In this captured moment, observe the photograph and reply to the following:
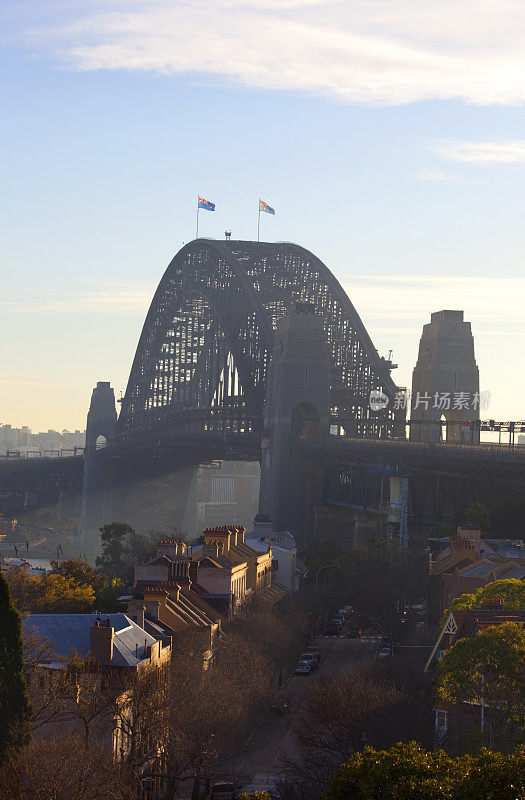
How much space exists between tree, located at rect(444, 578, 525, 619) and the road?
5862mm

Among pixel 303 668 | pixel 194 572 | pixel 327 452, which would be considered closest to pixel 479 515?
pixel 194 572

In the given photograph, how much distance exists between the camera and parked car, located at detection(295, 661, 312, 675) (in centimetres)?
6138

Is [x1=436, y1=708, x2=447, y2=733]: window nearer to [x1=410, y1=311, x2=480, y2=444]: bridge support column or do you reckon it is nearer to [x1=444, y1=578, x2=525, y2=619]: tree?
[x1=444, y1=578, x2=525, y2=619]: tree

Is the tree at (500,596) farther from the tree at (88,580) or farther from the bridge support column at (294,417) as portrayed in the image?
the bridge support column at (294,417)

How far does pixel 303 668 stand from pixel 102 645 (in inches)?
752

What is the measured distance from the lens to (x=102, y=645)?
44344 mm

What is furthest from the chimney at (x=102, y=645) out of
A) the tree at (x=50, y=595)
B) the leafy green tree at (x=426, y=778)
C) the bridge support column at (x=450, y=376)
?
the bridge support column at (x=450, y=376)

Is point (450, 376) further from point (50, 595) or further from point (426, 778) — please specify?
point (426, 778)

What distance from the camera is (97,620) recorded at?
4769cm

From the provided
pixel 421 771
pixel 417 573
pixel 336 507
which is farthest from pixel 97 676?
pixel 336 507

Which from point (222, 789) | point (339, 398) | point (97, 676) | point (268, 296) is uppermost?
point (268, 296)

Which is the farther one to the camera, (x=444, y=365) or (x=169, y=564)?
(x=444, y=365)

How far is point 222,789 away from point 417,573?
42.0 metres

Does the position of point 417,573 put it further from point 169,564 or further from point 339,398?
point 339,398
